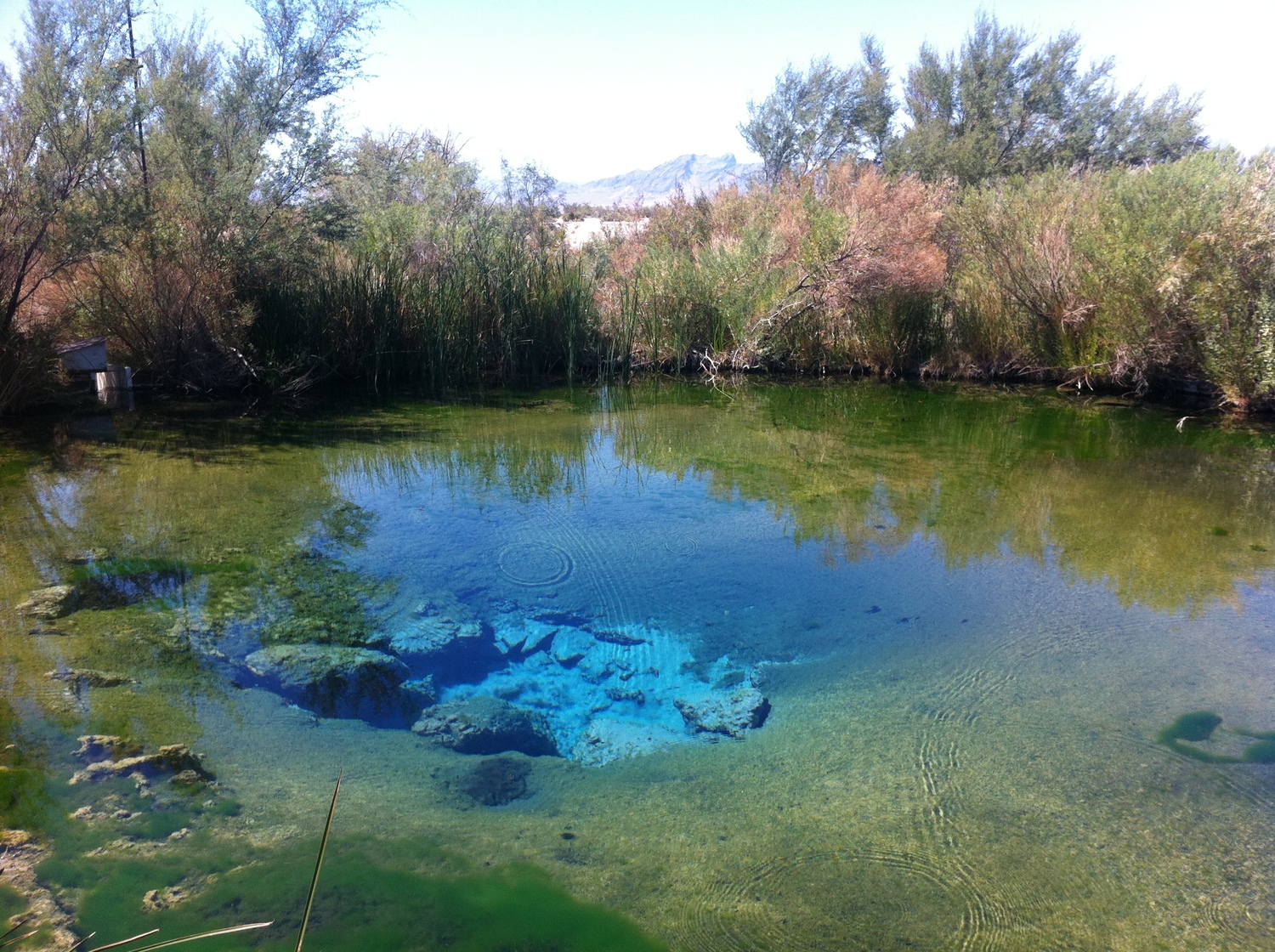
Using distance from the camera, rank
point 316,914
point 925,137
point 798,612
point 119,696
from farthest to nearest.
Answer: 1. point 925,137
2. point 798,612
3. point 119,696
4. point 316,914

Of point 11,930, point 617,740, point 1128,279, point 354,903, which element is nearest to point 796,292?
point 1128,279

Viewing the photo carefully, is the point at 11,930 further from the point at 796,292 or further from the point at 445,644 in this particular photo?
the point at 796,292

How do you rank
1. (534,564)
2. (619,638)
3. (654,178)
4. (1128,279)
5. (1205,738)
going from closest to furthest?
1. (1205,738)
2. (619,638)
3. (534,564)
4. (1128,279)
5. (654,178)

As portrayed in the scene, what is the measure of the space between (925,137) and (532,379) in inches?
545

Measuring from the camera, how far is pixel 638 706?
287 cm

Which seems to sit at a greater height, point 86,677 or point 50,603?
point 50,603

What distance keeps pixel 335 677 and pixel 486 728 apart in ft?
1.97

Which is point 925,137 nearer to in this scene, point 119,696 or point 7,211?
point 7,211

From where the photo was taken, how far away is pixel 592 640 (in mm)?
3256

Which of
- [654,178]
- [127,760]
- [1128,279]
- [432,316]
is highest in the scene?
[654,178]

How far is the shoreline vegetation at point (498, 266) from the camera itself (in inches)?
255

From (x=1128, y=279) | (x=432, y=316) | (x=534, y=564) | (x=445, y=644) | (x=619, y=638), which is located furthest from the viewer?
(x=432, y=316)

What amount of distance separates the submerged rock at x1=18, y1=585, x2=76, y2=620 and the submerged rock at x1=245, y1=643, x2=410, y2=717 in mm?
864

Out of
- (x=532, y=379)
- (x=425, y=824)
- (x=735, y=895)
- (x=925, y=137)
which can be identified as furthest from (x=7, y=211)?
(x=925, y=137)
